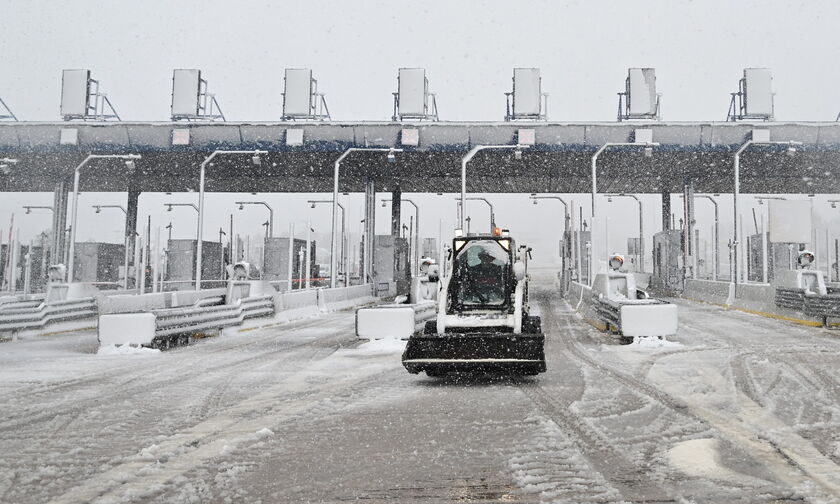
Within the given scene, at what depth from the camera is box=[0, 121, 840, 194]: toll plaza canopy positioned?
1136 inches

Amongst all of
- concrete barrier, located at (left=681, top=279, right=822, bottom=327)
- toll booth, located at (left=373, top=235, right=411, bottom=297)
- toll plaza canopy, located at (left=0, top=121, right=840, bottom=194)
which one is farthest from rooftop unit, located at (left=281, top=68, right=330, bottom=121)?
concrete barrier, located at (left=681, top=279, right=822, bottom=327)

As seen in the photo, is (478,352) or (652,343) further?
(652,343)

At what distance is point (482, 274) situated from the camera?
399 inches

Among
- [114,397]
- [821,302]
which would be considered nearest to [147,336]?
[114,397]

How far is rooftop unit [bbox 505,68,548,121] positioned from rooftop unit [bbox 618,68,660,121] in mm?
4158

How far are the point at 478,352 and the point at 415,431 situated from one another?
2.72 m

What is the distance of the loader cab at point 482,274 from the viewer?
9961 millimetres

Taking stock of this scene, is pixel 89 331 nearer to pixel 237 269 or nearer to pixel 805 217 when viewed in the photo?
pixel 237 269

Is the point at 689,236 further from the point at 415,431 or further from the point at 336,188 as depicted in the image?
the point at 415,431

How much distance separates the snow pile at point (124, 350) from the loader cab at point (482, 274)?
6.35 metres

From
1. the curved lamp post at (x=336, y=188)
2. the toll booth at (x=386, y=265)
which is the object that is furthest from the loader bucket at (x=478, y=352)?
the toll booth at (x=386, y=265)

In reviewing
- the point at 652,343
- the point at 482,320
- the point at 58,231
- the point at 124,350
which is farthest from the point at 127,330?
the point at 58,231

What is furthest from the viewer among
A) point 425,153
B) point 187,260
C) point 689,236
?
point 187,260

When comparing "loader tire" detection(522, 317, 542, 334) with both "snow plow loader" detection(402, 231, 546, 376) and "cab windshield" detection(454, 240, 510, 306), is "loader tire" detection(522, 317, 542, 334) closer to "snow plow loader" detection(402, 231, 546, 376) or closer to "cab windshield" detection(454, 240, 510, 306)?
"snow plow loader" detection(402, 231, 546, 376)
